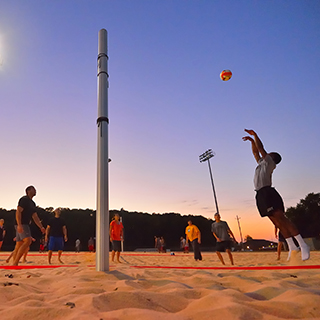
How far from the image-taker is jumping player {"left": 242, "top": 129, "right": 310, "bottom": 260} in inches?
158

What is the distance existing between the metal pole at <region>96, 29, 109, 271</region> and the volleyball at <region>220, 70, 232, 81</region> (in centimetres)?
462

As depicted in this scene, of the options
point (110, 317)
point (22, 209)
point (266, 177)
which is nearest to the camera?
point (110, 317)

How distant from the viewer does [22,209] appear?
5.27 meters

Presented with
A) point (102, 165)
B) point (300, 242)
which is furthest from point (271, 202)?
point (102, 165)

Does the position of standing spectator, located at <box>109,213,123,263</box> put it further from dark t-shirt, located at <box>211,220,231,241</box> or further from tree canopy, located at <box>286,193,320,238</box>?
tree canopy, located at <box>286,193,320,238</box>

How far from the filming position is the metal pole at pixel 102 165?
348 cm

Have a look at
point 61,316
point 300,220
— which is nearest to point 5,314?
point 61,316

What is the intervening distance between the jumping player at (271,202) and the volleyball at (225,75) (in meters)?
4.11

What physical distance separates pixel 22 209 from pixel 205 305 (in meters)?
4.59

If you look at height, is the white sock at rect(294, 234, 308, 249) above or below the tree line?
below

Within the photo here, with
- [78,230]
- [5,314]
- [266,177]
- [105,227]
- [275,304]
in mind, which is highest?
[78,230]

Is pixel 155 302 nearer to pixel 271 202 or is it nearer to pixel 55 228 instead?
pixel 271 202

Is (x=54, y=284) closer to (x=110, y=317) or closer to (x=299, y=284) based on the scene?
(x=110, y=317)

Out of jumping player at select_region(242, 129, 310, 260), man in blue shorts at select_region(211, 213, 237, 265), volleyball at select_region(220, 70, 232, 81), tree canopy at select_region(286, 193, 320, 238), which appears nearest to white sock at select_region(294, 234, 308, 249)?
jumping player at select_region(242, 129, 310, 260)
